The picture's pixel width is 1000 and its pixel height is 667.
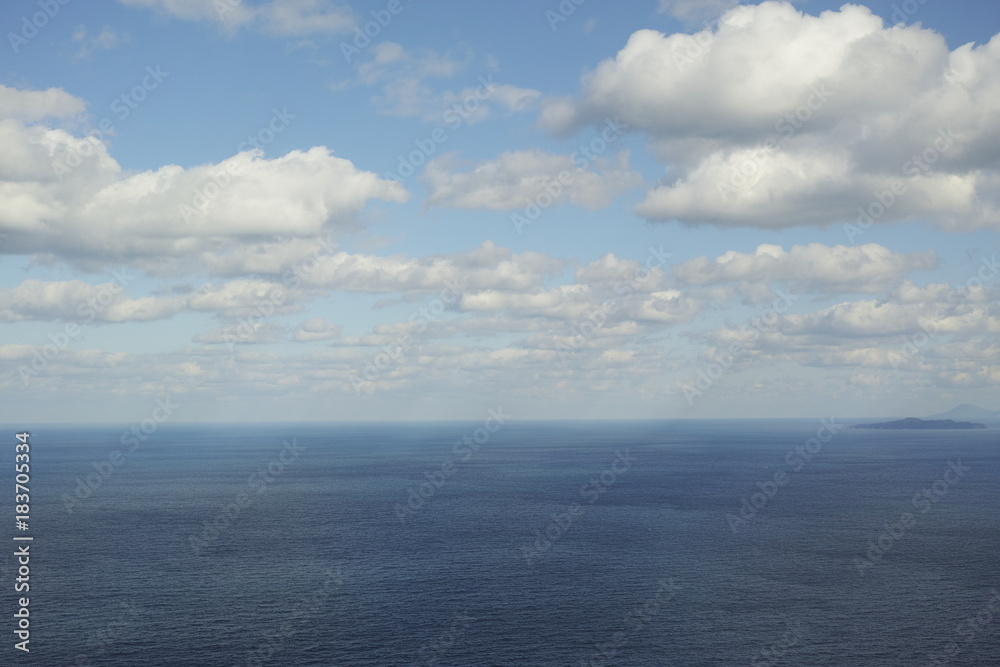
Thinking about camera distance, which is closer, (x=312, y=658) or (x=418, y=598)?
(x=312, y=658)

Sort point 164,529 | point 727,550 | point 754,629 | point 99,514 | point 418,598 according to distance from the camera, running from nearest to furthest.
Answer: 1. point 754,629
2. point 418,598
3. point 727,550
4. point 164,529
5. point 99,514

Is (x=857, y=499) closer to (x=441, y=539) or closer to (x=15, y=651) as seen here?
(x=441, y=539)

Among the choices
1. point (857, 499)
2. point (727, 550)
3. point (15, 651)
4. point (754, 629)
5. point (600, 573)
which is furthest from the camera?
point (857, 499)

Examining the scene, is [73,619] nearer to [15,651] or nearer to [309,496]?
[15,651]

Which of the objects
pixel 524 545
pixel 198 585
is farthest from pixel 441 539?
pixel 198 585

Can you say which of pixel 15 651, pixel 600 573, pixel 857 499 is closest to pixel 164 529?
pixel 15 651

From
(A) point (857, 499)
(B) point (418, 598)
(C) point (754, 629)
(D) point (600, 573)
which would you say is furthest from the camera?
(A) point (857, 499)

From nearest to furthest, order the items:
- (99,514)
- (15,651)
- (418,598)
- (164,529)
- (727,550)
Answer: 1. (15,651)
2. (418,598)
3. (727,550)
4. (164,529)
5. (99,514)

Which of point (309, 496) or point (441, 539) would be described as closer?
point (441, 539)
